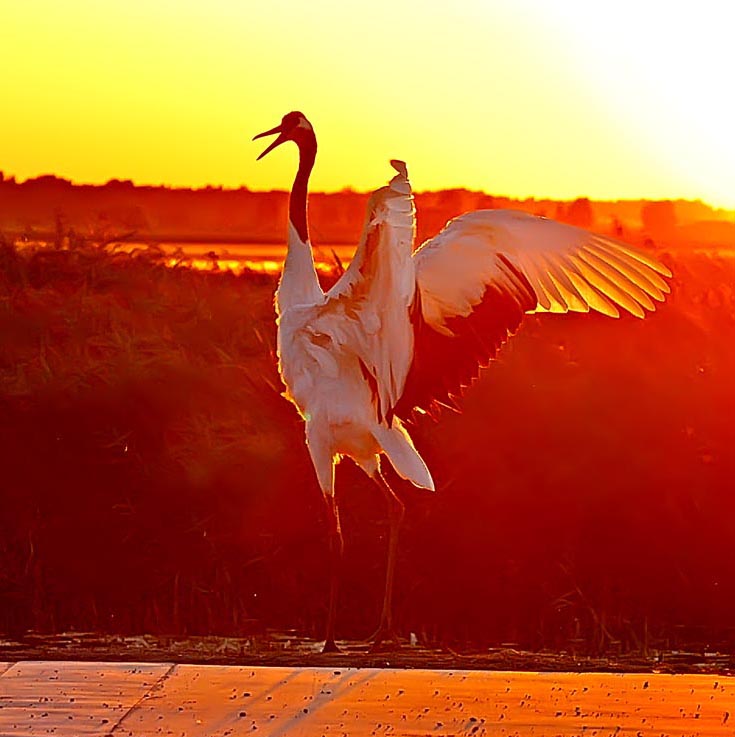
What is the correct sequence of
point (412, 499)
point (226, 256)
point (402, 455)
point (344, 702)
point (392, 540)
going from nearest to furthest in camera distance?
1. point (344, 702)
2. point (402, 455)
3. point (392, 540)
4. point (412, 499)
5. point (226, 256)

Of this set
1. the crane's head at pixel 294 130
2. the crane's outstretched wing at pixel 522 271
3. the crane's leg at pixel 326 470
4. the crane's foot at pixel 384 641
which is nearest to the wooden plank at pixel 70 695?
the crane's foot at pixel 384 641

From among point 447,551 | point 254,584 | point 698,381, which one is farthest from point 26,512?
point 698,381

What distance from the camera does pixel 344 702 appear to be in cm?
609

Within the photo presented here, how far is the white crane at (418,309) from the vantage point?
7820 mm

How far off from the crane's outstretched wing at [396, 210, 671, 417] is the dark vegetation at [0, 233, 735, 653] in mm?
4256

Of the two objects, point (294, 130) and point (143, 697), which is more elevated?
point (294, 130)

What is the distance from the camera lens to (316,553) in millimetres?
12914

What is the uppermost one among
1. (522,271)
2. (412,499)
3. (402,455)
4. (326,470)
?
(522,271)

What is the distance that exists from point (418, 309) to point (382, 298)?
0.84 ft

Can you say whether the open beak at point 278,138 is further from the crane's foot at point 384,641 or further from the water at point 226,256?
the water at point 226,256

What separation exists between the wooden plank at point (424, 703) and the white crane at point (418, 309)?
1477 millimetres

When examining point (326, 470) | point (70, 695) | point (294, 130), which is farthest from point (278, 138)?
point (70, 695)

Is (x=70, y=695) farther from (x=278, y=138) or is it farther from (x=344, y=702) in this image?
(x=278, y=138)

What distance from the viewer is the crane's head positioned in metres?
9.41
